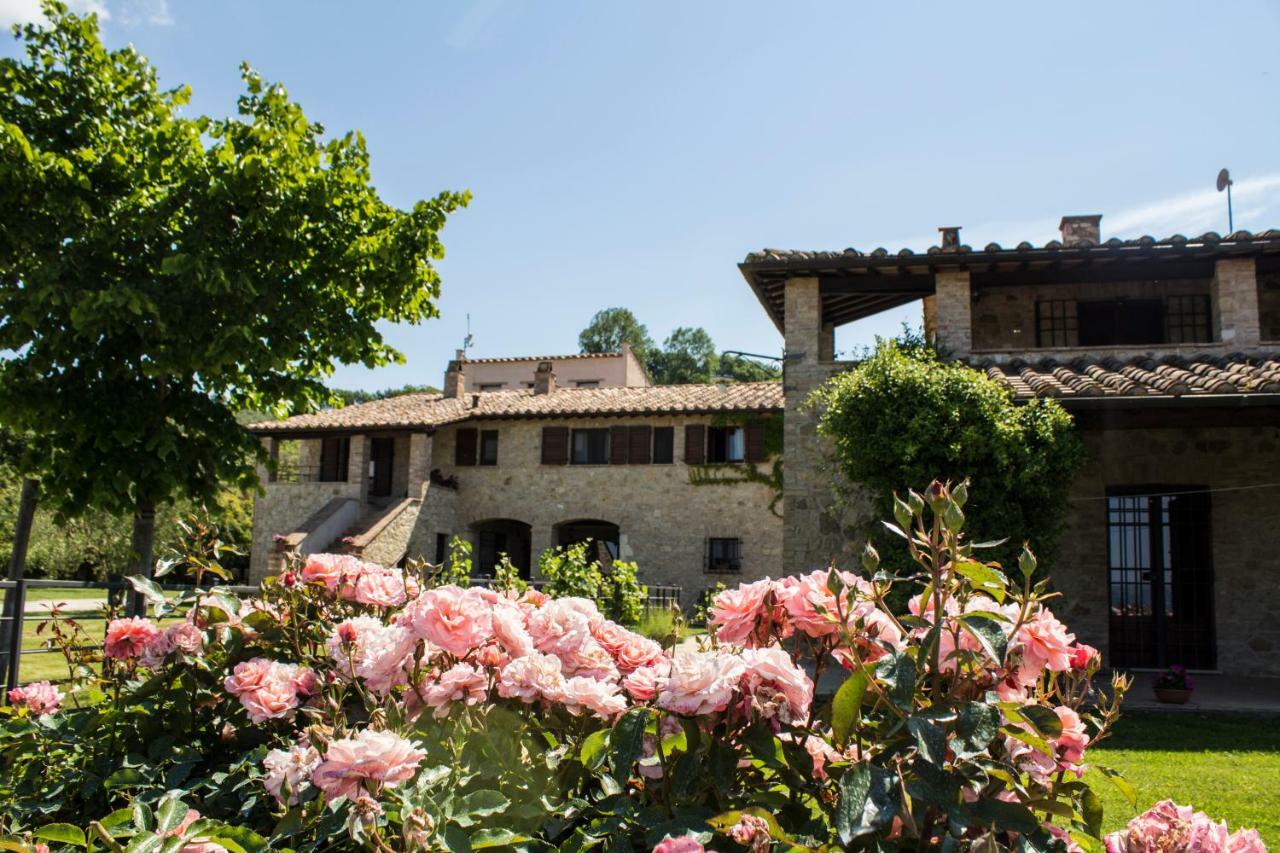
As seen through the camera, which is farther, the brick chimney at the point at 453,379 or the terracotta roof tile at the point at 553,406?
the brick chimney at the point at 453,379

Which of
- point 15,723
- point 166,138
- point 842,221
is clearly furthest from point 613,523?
point 15,723

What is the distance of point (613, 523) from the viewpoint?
22281 millimetres

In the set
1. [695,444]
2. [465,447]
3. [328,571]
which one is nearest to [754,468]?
[695,444]

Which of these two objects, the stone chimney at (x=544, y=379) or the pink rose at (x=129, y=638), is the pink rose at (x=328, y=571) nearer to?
the pink rose at (x=129, y=638)

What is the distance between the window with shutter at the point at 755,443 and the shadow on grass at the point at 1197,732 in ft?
42.7

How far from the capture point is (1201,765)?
6074 mm

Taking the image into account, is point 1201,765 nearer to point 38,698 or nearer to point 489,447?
point 38,698

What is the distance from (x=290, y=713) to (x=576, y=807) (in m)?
0.84

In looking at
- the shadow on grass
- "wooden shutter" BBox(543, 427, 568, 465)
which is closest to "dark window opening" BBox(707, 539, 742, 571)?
"wooden shutter" BBox(543, 427, 568, 465)

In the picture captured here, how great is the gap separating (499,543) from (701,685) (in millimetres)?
24216

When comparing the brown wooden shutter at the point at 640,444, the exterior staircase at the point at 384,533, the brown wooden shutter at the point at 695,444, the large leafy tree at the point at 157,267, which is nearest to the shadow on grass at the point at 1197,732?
the large leafy tree at the point at 157,267

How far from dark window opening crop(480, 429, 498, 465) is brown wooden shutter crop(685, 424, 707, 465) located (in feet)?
17.7

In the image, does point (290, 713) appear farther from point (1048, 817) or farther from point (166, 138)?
point (166, 138)

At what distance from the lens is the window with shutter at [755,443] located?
2094cm
